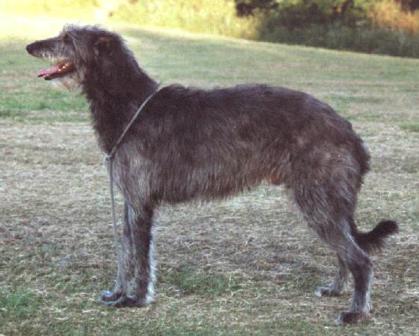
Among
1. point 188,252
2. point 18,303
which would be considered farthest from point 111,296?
point 188,252

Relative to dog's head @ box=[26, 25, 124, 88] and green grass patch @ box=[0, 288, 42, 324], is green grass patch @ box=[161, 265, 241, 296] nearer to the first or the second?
green grass patch @ box=[0, 288, 42, 324]

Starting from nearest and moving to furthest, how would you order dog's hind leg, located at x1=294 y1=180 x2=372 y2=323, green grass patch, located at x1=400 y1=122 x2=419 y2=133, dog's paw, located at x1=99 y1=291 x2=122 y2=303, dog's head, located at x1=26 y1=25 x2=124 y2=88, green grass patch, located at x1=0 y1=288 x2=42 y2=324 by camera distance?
dog's hind leg, located at x1=294 y1=180 x2=372 y2=323
green grass patch, located at x1=0 y1=288 x2=42 y2=324
dog's head, located at x1=26 y1=25 x2=124 y2=88
dog's paw, located at x1=99 y1=291 x2=122 y2=303
green grass patch, located at x1=400 y1=122 x2=419 y2=133

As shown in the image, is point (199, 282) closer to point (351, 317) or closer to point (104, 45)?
point (351, 317)

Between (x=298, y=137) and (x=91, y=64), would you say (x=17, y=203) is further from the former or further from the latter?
(x=298, y=137)

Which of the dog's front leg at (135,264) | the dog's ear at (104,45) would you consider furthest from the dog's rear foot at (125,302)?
the dog's ear at (104,45)

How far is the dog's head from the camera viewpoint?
5.22 meters

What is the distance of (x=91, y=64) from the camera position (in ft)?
17.3

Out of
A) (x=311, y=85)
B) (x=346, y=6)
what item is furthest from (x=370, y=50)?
(x=311, y=85)

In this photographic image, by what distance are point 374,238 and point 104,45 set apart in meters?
2.02

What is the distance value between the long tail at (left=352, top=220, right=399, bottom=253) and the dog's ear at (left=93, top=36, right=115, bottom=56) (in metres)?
1.86

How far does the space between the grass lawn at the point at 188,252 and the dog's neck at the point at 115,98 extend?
3.45 ft

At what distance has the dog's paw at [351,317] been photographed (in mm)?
5012

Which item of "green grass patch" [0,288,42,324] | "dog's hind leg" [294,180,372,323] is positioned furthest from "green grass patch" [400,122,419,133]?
"green grass patch" [0,288,42,324]

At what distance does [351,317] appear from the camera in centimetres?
503
